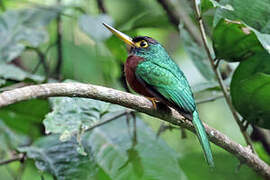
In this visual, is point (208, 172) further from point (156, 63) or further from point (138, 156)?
point (156, 63)

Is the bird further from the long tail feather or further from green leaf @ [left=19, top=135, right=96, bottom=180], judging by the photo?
green leaf @ [left=19, top=135, right=96, bottom=180]

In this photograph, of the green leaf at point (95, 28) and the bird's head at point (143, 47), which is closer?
the bird's head at point (143, 47)

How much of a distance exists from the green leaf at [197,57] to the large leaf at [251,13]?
1.66 feet

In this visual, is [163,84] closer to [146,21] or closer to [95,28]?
[95,28]

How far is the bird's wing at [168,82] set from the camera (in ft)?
6.78

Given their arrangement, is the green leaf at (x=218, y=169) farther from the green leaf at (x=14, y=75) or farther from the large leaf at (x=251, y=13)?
the green leaf at (x=14, y=75)

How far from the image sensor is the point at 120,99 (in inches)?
63.0

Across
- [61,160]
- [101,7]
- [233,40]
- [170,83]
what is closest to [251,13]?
[233,40]

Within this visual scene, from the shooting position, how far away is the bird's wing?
6.78 feet

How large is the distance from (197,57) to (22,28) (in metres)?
1.16

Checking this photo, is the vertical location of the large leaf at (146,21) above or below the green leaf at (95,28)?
below

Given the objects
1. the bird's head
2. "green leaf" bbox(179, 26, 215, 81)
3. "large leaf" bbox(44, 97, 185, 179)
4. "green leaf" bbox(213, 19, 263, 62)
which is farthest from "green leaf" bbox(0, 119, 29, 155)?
"green leaf" bbox(213, 19, 263, 62)

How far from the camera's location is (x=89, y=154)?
2.36 meters

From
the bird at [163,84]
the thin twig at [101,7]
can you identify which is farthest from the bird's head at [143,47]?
the thin twig at [101,7]
